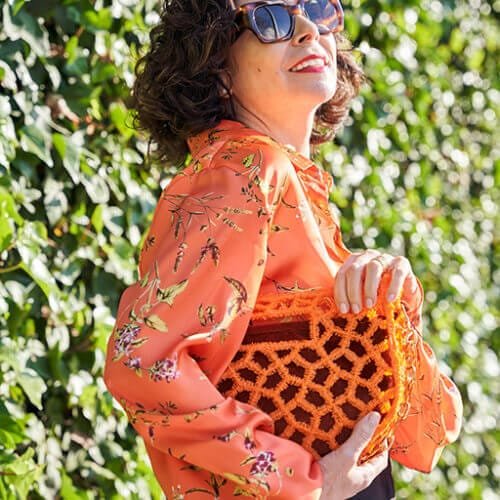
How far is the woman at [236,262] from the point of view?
1395mm

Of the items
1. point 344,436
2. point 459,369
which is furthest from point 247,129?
point 459,369

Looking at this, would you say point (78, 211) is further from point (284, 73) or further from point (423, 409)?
point (423, 409)

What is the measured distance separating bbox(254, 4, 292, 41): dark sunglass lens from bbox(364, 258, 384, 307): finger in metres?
0.46

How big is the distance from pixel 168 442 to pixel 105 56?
1222 mm

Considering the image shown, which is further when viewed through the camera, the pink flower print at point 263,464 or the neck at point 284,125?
the neck at point 284,125

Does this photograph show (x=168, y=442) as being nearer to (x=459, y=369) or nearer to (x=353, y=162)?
(x=353, y=162)

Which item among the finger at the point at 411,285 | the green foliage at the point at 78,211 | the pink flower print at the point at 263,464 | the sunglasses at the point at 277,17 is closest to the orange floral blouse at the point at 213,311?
the pink flower print at the point at 263,464

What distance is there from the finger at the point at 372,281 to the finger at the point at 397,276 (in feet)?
0.07

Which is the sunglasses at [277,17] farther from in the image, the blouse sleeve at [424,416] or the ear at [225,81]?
the blouse sleeve at [424,416]

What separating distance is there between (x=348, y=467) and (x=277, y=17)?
0.76 m

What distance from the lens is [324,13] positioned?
1.81 metres

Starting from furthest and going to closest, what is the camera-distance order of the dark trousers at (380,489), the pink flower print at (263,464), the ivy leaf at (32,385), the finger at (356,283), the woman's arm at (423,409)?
the ivy leaf at (32,385), the woman's arm at (423,409), the dark trousers at (380,489), the finger at (356,283), the pink flower print at (263,464)

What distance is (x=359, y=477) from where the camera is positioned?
58.1 inches

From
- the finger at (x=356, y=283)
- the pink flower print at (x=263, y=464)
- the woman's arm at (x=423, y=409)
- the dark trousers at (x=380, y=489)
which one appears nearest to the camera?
the pink flower print at (x=263, y=464)
